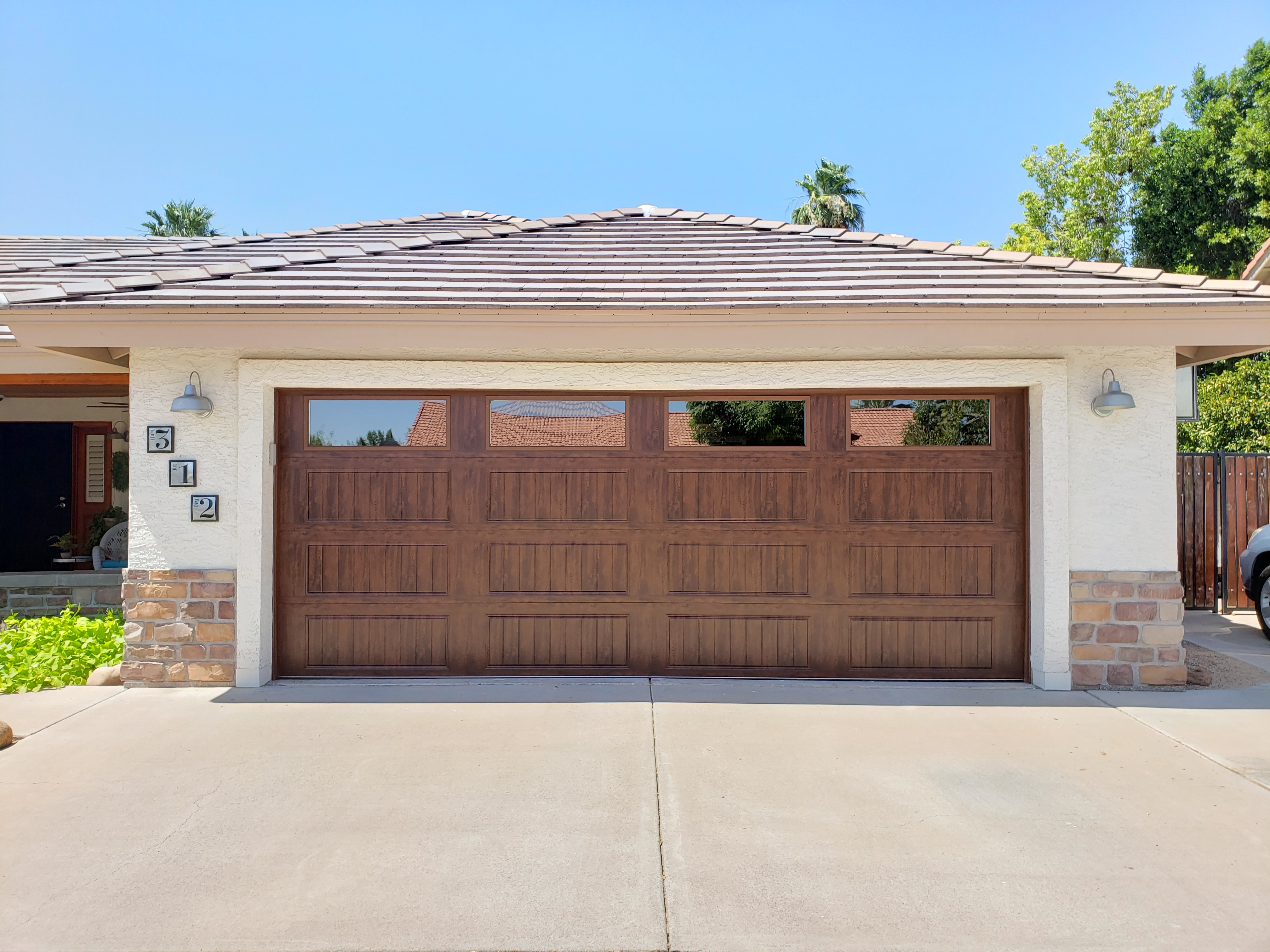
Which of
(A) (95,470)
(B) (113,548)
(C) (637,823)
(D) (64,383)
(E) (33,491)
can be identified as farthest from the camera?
(A) (95,470)

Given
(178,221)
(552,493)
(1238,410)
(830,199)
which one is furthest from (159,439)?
(830,199)

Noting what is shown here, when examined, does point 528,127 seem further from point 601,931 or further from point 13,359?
point 601,931

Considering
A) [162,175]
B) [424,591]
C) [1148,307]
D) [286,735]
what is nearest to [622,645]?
[424,591]

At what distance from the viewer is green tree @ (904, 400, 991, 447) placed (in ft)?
21.8

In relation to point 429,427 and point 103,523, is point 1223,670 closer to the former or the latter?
point 429,427

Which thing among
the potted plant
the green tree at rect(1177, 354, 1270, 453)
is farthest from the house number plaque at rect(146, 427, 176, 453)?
the green tree at rect(1177, 354, 1270, 453)

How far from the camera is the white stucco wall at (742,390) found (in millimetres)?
6309

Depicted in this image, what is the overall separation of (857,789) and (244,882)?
2946 millimetres

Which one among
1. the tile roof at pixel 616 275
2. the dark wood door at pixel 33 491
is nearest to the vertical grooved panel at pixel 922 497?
the tile roof at pixel 616 275

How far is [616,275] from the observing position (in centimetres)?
667

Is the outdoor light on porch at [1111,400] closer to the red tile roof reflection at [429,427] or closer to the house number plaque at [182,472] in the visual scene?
the red tile roof reflection at [429,427]

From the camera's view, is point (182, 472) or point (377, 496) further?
point (377, 496)

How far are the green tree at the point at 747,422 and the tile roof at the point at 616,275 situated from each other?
941 millimetres

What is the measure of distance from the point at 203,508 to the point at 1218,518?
1094cm
